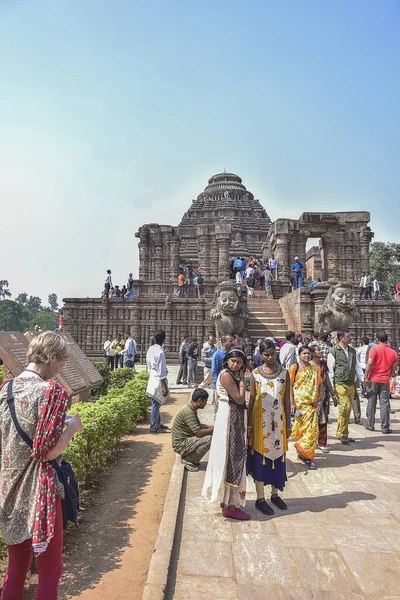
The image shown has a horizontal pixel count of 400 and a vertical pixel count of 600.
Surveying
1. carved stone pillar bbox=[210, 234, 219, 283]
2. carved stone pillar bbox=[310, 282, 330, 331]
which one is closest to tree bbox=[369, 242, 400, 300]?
carved stone pillar bbox=[210, 234, 219, 283]

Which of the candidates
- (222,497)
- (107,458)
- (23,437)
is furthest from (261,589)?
(107,458)

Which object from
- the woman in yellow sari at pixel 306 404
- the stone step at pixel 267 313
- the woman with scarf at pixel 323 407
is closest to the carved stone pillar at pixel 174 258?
the stone step at pixel 267 313

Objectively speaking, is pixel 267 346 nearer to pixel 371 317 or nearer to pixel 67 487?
pixel 67 487

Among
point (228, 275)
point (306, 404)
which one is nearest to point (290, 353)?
point (306, 404)

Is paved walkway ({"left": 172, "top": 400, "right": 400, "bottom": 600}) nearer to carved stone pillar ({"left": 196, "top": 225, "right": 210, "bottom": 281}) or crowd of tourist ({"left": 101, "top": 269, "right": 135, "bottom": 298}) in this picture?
crowd of tourist ({"left": 101, "top": 269, "right": 135, "bottom": 298})

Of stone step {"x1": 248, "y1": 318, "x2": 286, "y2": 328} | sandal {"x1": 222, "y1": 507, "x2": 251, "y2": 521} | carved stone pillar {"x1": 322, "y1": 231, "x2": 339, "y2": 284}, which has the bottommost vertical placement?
sandal {"x1": 222, "y1": 507, "x2": 251, "y2": 521}

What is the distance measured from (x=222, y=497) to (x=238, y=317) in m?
7.42

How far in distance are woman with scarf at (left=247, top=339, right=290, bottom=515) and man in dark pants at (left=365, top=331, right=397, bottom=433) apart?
126 inches

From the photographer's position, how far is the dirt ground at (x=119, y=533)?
274 cm

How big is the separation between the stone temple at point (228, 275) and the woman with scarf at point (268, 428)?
28.3 feet

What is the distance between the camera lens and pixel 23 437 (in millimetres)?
1985

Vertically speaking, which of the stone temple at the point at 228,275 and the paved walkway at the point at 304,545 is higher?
the stone temple at the point at 228,275

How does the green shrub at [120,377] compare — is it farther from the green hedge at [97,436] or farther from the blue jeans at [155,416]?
the blue jeans at [155,416]

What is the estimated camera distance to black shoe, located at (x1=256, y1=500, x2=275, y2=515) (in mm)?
3592
